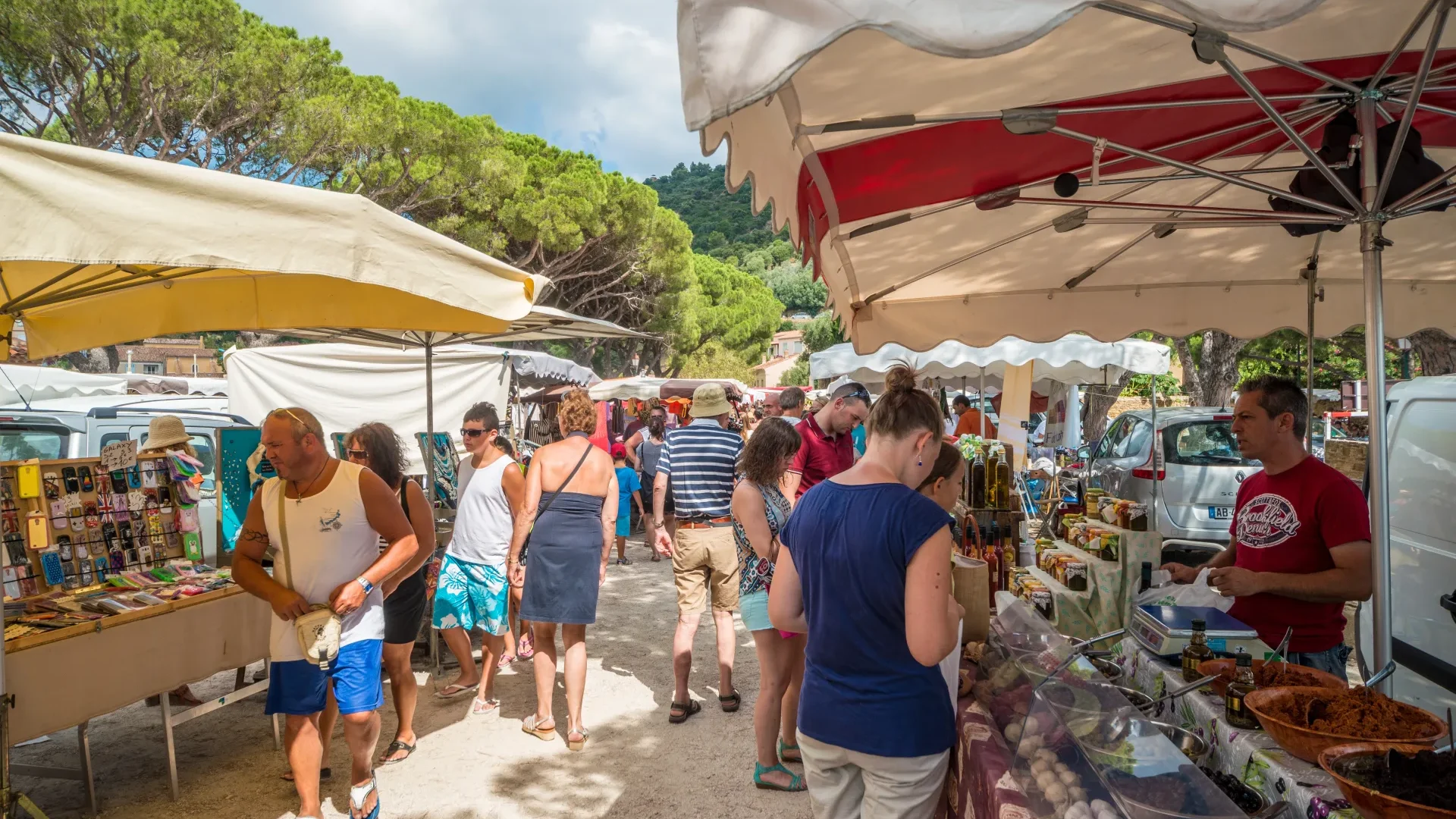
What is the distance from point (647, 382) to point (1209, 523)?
53.6 feet

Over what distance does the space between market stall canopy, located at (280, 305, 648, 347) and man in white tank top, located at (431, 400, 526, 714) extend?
82 cm

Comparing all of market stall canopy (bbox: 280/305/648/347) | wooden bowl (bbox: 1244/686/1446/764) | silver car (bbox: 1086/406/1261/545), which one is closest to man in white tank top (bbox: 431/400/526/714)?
market stall canopy (bbox: 280/305/648/347)

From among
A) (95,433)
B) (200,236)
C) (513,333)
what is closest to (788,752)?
(200,236)

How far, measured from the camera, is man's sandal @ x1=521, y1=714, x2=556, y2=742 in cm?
468

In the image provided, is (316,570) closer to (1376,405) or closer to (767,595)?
(767,595)

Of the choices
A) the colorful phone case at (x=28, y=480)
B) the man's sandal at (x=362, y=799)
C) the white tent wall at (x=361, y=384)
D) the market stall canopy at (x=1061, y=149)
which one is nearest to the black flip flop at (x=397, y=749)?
the man's sandal at (x=362, y=799)

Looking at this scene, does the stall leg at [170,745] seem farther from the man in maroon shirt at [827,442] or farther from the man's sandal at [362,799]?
the man in maroon shirt at [827,442]

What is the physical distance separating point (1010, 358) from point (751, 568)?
661 centimetres

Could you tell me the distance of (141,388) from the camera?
22.1m

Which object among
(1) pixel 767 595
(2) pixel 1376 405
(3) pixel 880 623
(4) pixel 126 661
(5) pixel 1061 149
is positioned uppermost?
(5) pixel 1061 149

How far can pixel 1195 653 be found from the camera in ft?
8.20

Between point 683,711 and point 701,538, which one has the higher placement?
point 701,538

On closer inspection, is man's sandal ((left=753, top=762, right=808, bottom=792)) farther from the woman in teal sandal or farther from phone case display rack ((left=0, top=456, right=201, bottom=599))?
phone case display rack ((left=0, top=456, right=201, bottom=599))

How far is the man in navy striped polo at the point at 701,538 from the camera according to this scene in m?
4.88
